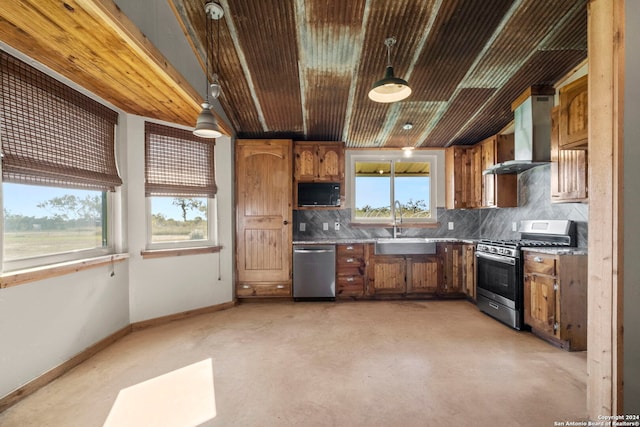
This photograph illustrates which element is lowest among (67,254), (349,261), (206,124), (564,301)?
(564,301)

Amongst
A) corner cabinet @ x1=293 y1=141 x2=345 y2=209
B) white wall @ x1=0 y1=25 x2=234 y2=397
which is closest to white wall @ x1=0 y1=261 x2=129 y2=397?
white wall @ x1=0 y1=25 x2=234 y2=397

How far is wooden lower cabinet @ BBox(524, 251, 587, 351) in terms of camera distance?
101 inches

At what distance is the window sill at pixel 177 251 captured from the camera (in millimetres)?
3156

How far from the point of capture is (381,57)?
113 inches

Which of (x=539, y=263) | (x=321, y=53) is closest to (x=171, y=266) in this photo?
(x=321, y=53)

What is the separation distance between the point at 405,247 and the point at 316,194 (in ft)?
5.13

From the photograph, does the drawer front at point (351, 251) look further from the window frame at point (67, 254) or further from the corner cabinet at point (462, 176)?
the window frame at point (67, 254)

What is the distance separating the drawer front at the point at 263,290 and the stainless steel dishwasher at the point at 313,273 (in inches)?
5.8

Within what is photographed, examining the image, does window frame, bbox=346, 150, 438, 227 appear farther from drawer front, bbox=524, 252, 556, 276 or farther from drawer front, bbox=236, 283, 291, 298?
drawer front, bbox=524, 252, 556, 276

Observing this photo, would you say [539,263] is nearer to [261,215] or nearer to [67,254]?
[261,215]

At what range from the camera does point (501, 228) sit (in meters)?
4.19

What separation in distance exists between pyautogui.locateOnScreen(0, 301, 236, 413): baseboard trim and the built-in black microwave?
1823 millimetres

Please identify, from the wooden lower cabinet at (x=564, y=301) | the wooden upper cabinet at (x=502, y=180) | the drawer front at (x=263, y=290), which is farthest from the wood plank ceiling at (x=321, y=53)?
the drawer front at (x=263, y=290)

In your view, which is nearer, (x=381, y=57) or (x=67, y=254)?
(x=67, y=254)
